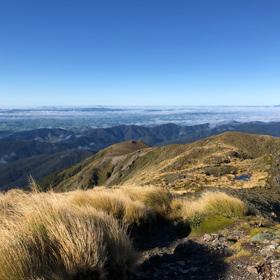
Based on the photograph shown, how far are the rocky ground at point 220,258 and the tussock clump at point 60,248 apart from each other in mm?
598

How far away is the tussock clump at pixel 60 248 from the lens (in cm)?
474

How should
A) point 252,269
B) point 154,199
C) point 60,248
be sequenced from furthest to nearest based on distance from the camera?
point 154,199
point 252,269
point 60,248

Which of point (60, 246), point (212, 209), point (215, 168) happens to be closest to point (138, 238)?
point (212, 209)

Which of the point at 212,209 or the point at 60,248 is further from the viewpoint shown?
the point at 212,209

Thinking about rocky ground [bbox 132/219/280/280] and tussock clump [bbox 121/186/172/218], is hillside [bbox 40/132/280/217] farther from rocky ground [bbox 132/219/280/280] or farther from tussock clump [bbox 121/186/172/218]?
rocky ground [bbox 132/219/280/280]

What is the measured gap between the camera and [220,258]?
22.4 ft

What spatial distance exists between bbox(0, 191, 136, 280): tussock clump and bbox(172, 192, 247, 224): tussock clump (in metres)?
4.28

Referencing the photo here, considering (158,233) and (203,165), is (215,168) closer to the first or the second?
(203,165)

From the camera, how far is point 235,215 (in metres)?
10.3

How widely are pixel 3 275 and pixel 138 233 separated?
5.52 metres

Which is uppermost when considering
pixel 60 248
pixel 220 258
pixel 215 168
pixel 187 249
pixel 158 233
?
pixel 60 248

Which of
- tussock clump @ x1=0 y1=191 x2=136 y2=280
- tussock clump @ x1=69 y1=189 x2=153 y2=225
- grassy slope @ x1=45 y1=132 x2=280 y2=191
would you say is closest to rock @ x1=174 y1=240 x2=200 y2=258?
tussock clump @ x1=0 y1=191 x2=136 y2=280

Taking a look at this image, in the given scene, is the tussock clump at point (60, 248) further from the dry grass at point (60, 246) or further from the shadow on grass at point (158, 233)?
the shadow on grass at point (158, 233)

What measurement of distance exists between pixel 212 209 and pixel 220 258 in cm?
382
